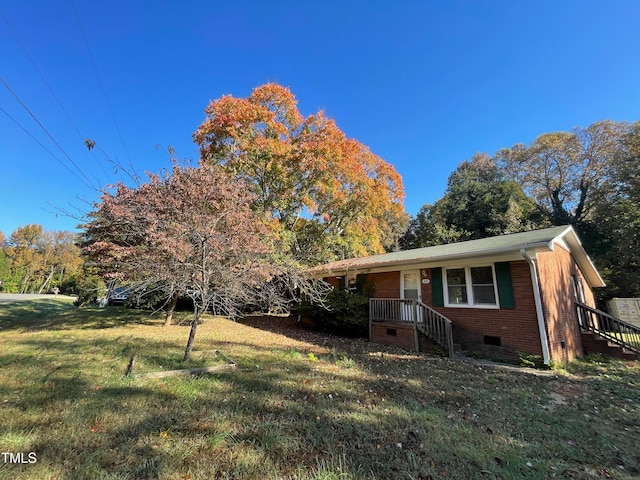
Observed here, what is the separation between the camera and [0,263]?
41312 millimetres

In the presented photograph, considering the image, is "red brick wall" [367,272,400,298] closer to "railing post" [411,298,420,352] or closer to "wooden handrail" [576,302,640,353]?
"railing post" [411,298,420,352]

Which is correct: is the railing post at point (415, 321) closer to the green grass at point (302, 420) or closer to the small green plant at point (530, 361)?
the green grass at point (302, 420)

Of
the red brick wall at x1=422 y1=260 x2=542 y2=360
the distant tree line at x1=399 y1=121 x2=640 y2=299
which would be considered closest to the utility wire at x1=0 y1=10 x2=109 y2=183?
the red brick wall at x1=422 y1=260 x2=542 y2=360

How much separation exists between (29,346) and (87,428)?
6053 mm

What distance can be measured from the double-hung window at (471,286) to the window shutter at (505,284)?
152mm

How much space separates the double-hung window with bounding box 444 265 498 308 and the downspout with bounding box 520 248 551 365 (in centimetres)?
101

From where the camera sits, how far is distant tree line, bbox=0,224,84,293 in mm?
42562

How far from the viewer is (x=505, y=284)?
8.60 meters

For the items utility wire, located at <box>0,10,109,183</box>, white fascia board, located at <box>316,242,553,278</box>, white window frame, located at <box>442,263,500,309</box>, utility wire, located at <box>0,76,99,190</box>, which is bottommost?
white window frame, located at <box>442,263,500,309</box>

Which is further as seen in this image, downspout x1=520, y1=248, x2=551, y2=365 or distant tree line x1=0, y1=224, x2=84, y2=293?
distant tree line x1=0, y1=224, x2=84, y2=293

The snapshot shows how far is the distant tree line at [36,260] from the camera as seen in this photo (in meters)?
42.6

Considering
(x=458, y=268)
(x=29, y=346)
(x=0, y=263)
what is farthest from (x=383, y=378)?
(x=0, y=263)

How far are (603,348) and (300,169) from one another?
40.9 feet

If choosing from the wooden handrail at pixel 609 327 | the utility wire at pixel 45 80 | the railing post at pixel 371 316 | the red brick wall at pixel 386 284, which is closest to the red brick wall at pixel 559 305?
the wooden handrail at pixel 609 327
